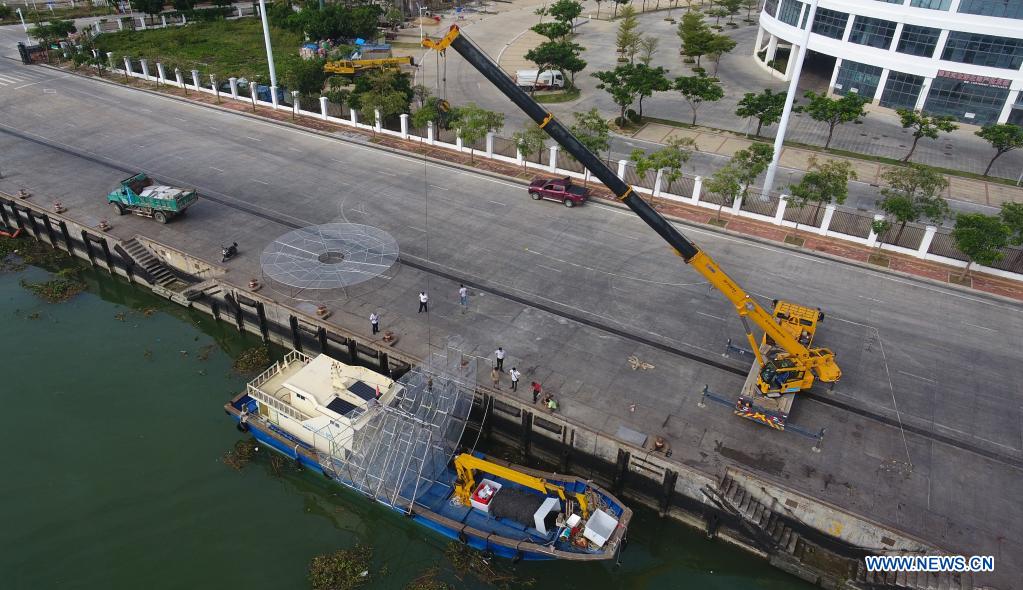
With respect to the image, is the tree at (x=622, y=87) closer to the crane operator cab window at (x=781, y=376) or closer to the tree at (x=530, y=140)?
the tree at (x=530, y=140)

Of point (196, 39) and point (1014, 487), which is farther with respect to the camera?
point (196, 39)

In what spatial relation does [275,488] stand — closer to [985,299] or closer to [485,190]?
[485,190]

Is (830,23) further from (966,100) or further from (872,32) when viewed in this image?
(966,100)

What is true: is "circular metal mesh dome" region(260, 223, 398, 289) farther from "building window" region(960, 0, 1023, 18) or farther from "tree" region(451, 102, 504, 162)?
"building window" region(960, 0, 1023, 18)

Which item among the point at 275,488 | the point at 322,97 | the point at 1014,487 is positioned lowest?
the point at 275,488

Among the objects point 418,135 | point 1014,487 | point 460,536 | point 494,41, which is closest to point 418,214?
point 418,135

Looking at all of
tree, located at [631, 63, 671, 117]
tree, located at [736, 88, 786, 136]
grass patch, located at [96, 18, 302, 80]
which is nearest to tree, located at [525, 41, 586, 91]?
tree, located at [631, 63, 671, 117]
